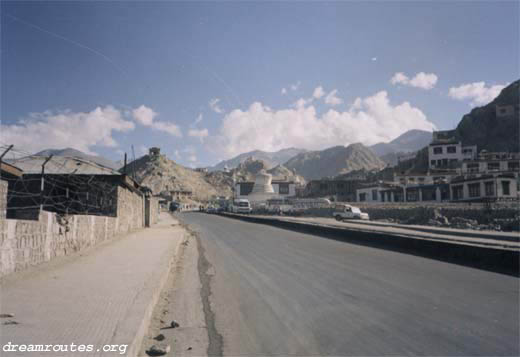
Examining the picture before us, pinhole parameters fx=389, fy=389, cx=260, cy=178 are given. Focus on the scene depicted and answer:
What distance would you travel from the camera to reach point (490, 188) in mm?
51906

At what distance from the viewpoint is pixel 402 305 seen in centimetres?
673

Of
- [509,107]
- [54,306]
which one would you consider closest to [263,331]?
[54,306]

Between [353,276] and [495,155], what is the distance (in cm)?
8082

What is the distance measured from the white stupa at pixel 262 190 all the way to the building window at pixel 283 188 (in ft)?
35.8

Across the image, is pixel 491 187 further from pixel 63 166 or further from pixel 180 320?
pixel 180 320

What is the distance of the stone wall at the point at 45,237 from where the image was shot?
797 cm

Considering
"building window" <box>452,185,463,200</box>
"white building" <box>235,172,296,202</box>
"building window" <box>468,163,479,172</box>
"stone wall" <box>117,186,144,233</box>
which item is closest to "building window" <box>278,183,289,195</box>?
"white building" <box>235,172,296,202</box>

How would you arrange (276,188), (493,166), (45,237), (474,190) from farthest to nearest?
(276,188) → (493,166) → (474,190) → (45,237)

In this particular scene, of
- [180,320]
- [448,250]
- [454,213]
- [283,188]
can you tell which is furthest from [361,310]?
[283,188]

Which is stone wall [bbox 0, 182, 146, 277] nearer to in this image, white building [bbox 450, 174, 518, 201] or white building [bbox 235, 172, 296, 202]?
white building [bbox 450, 174, 518, 201]

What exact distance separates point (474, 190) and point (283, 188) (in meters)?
71.0

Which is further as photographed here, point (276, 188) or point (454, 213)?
point (276, 188)

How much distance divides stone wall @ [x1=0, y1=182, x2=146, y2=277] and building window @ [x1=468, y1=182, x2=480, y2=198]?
5170cm

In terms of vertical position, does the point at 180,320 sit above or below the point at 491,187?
below
